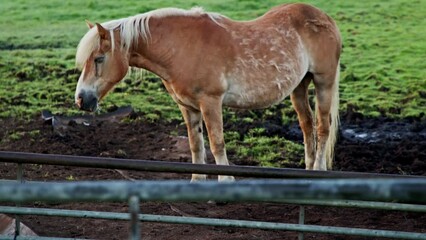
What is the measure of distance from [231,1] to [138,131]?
808 cm

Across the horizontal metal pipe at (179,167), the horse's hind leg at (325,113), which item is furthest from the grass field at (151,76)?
the horizontal metal pipe at (179,167)

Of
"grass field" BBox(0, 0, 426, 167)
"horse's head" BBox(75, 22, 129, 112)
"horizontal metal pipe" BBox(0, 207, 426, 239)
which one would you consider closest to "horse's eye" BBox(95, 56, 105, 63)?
"horse's head" BBox(75, 22, 129, 112)

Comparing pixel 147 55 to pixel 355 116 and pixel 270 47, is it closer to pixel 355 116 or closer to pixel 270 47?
pixel 270 47

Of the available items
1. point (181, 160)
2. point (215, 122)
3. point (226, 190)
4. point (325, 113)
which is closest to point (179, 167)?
point (226, 190)

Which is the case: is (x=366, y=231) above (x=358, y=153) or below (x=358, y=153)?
above

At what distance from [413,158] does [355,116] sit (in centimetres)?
213

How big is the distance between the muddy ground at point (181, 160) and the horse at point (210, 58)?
0.59 meters

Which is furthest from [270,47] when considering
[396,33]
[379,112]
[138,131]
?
[396,33]

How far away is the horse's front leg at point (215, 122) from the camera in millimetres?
7488

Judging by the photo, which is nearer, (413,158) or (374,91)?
(413,158)

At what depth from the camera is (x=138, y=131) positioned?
1021 cm

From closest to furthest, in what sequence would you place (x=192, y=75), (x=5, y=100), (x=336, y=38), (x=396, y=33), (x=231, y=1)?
(x=192, y=75) < (x=336, y=38) < (x=5, y=100) < (x=396, y=33) < (x=231, y=1)

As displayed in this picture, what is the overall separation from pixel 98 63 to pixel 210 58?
89cm

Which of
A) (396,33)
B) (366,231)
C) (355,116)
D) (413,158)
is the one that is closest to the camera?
(366,231)
